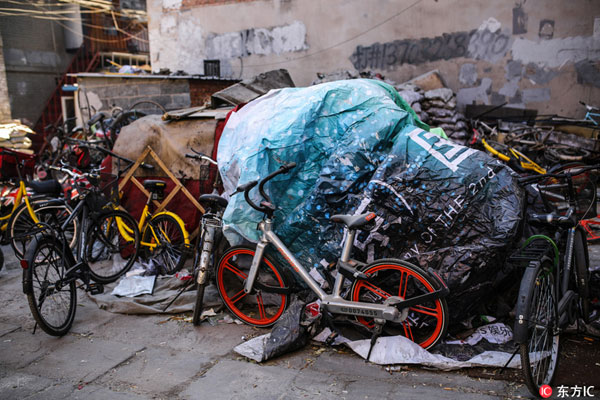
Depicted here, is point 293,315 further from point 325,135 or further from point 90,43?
point 90,43

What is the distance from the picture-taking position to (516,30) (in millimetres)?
10742

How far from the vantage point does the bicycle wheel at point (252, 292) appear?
429 centimetres

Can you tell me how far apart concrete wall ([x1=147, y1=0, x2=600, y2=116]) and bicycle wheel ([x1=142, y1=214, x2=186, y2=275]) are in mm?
8272

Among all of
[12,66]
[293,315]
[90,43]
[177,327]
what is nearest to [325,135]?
[293,315]

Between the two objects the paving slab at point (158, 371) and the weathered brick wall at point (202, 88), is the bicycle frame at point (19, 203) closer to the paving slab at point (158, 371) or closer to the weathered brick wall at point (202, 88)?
the paving slab at point (158, 371)

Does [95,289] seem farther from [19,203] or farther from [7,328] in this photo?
[19,203]

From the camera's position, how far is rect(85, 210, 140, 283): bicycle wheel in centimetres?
566

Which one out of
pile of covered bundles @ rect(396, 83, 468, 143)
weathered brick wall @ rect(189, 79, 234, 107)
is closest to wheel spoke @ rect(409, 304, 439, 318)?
pile of covered bundles @ rect(396, 83, 468, 143)

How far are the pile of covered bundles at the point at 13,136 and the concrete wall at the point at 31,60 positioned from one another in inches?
399

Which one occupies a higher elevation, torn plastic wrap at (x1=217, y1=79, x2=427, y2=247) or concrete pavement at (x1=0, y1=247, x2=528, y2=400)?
torn plastic wrap at (x1=217, y1=79, x2=427, y2=247)

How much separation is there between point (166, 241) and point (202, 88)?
6.21 meters

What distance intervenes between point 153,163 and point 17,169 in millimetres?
2225

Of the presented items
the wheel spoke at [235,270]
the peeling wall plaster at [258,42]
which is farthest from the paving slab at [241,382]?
the peeling wall plaster at [258,42]

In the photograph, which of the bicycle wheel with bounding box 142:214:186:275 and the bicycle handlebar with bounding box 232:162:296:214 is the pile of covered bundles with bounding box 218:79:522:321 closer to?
the bicycle handlebar with bounding box 232:162:296:214
